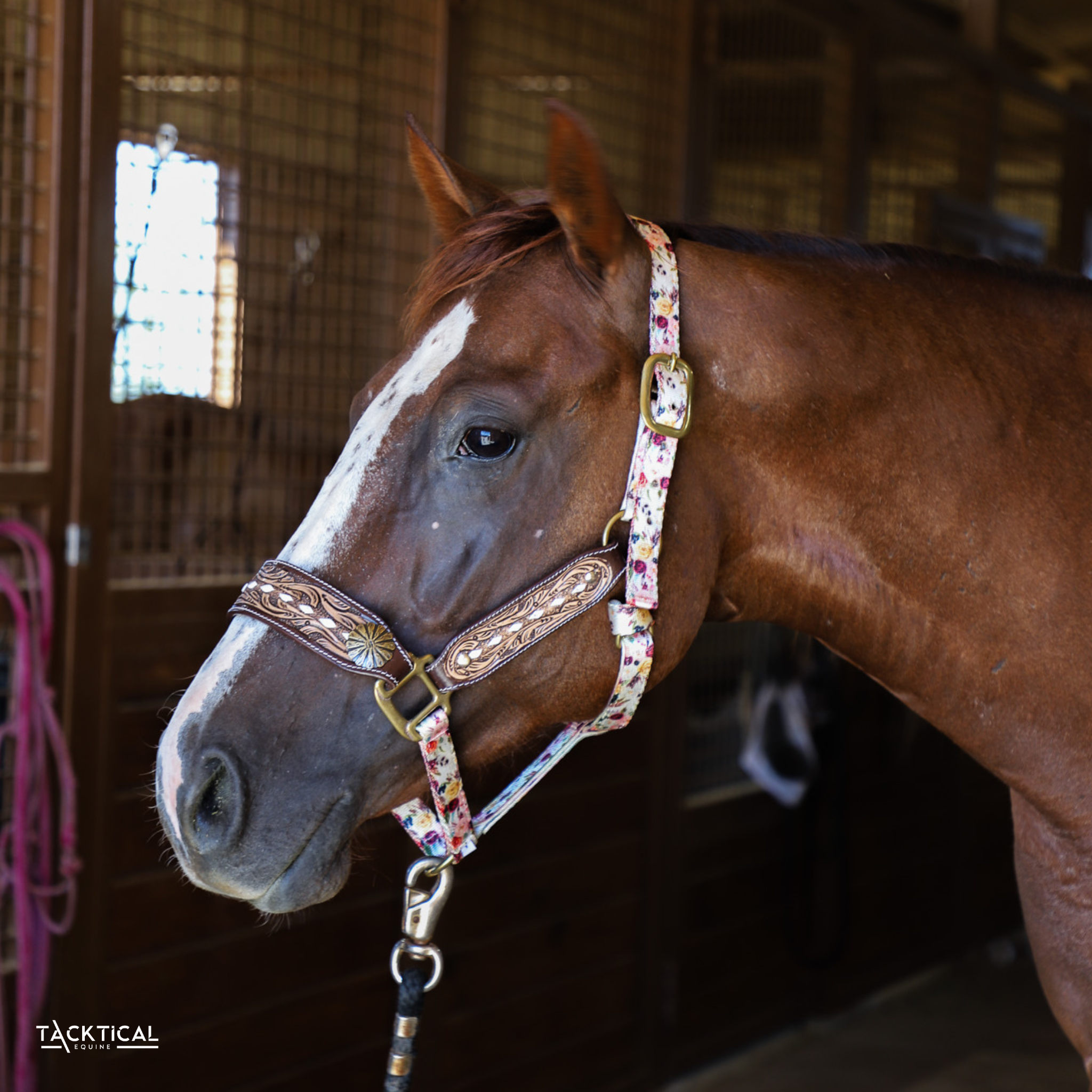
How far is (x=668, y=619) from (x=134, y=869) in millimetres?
1292

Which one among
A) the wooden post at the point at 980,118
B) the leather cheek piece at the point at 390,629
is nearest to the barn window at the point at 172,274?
the leather cheek piece at the point at 390,629

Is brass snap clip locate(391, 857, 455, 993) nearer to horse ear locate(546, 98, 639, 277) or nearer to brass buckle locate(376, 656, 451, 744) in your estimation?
brass buckle locate(376, 656, 451, 744)

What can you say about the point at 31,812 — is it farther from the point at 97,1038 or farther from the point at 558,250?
the point at 558,250

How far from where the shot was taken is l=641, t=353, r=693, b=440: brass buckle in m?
1.09

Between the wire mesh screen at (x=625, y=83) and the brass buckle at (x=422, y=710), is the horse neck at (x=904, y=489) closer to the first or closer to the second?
the brass buckle at (x=422, y=710)

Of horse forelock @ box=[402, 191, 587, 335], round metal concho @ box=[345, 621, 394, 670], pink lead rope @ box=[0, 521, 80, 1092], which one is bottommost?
pink lead rope @ box=[0, 521, 80, 1092]

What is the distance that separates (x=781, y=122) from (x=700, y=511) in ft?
8.51

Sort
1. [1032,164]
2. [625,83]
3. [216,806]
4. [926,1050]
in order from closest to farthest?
1. [216,806]
2. [625,83]
3. [926,1050]
4. [1032,164]

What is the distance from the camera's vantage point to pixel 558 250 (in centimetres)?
113

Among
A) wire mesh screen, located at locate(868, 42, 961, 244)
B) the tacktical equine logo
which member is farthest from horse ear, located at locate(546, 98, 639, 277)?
wire mesh screen, located at locate(868, 42, 961, 244)

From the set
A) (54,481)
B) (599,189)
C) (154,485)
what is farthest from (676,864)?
(599,189)

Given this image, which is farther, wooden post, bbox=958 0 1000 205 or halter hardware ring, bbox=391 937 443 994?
wooden post, bbox=958 0 1000 205

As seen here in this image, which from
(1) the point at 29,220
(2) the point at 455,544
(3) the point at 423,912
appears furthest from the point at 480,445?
(1) the point at 29,220

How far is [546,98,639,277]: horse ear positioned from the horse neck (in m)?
0.09
